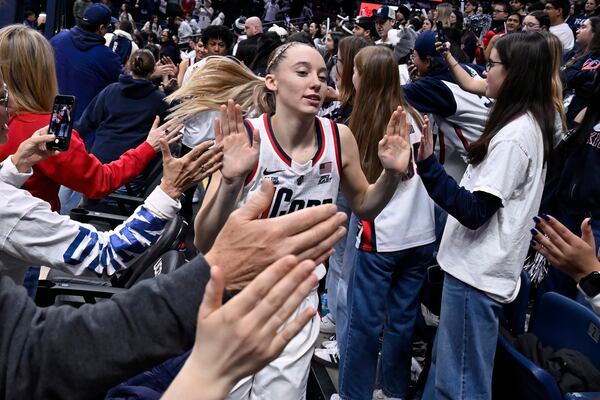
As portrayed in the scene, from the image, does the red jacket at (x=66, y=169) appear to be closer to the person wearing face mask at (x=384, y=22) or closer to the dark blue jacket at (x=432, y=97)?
the dark blue jacket at (x=432, y=97)

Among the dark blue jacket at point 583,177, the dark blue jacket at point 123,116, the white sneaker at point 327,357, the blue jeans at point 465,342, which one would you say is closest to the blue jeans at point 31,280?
the blue jeans at point 465,342

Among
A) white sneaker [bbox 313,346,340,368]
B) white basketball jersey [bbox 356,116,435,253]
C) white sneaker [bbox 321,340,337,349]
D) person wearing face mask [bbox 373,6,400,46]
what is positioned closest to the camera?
white basketball jersey [bbox 356,116,435,253]

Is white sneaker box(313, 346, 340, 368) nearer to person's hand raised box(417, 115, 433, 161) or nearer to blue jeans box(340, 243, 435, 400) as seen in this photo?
blue jeans box(340, 243, 435, 400)

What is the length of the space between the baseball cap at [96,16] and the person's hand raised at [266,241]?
5.33 meters

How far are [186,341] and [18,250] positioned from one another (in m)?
0.98

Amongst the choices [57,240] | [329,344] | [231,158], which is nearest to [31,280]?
[57,240]

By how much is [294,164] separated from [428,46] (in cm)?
199

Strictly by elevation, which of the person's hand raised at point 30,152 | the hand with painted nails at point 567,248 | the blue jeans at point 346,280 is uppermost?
the hand with painted nails at point 567,248

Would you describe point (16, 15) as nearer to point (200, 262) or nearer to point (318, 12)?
point (200, 262)

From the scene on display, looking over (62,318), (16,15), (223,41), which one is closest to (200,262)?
(62,318)

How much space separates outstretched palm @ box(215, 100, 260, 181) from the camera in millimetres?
2447

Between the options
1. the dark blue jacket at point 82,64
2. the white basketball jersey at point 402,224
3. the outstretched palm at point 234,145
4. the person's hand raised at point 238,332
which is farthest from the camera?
the dark blue jacket at point 82,64

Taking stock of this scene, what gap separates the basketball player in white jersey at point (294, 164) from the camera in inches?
98.2

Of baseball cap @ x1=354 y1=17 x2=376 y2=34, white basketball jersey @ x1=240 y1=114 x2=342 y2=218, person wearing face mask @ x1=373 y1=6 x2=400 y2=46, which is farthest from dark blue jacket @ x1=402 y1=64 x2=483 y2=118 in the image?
baseball cap @ x1=354 y1=17 x2=376 y2=34
